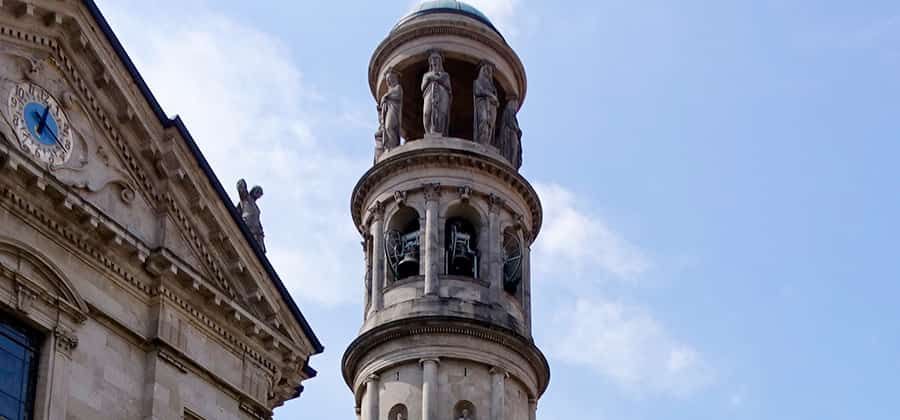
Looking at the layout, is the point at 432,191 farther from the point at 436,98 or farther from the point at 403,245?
the point at 436,98

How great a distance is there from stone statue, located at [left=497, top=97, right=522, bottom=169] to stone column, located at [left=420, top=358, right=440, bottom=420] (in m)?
7.69

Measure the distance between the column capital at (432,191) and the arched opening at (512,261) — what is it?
2.24m

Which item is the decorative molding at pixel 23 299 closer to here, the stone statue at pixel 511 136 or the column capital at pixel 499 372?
the column capital at pixel 499 372

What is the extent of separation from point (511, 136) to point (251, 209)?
62.5 feet

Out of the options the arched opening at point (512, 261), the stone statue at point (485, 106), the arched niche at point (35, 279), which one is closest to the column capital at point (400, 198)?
Answer: the stone statue at point (485, 106)

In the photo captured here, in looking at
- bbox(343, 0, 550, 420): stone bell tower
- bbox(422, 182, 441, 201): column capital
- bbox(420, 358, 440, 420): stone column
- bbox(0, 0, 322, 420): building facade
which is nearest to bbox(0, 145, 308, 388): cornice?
bbox(0, 0, 322, 420): building facade

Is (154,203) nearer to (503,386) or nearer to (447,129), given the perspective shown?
(503,386)

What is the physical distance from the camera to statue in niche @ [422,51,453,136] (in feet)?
167

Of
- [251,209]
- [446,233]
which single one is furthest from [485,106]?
[251,209]

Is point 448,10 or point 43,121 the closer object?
point 43,121

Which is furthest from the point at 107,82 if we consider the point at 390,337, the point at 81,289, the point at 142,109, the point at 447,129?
the point at 447,129

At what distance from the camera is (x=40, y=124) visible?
1170 inches

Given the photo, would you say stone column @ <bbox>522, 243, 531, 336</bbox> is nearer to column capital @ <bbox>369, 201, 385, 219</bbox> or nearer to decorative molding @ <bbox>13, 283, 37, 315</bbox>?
column capital @ <bbox>369, 201, 385, 219</bbox>

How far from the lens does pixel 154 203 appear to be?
3170 cm
